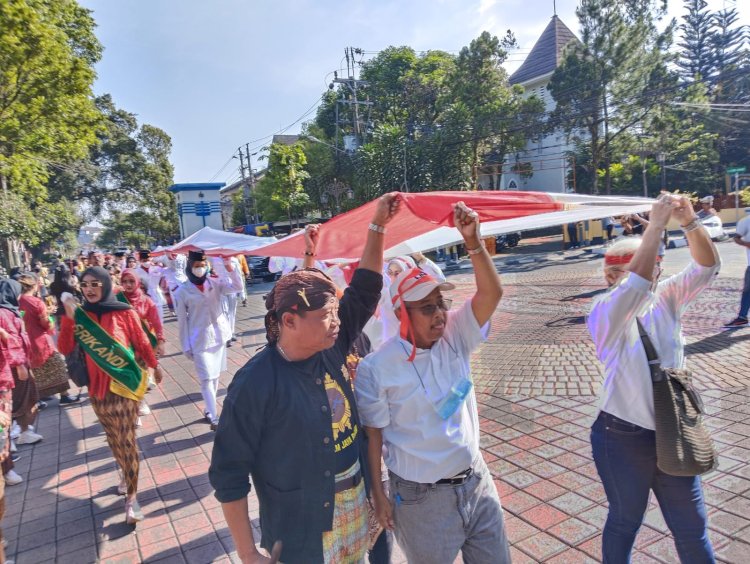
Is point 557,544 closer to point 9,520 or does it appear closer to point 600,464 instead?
point 600,464

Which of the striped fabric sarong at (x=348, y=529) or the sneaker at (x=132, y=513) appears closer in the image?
the striped fabric sarong at (x=348, y=529)

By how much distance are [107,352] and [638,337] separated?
361 cm

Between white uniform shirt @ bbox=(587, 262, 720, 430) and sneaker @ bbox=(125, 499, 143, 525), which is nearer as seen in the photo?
white uniform shirt @ bbox=(587, 262, 720, 430)

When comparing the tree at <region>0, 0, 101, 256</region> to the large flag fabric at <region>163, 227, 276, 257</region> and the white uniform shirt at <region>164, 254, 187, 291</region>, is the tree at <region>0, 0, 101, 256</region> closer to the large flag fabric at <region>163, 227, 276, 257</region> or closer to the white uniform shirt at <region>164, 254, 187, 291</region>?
the white uniform shirt at <region>164, 254, 187, 291</region>

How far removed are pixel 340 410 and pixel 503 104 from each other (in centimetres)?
2544

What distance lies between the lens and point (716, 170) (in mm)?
34781

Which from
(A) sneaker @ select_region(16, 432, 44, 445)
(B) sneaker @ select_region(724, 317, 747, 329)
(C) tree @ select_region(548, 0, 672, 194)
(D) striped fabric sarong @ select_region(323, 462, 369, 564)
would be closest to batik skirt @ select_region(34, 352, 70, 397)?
(A) sneaker @ select_region(16, 432, 44, 445)

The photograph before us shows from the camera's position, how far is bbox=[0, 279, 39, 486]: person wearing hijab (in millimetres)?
4047

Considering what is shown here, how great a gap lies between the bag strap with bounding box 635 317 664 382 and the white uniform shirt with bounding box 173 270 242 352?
444cm

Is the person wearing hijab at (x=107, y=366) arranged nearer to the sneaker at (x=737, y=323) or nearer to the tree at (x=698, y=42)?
the sneaker at (x=737, y=323)

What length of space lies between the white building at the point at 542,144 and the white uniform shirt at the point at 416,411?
102ft

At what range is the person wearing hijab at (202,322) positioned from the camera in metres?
5.35

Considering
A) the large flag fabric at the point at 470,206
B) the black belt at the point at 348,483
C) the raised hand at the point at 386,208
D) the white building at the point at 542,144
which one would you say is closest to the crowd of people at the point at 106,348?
the large flag fabric at the point at 470,206

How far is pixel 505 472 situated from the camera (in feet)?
12.9
